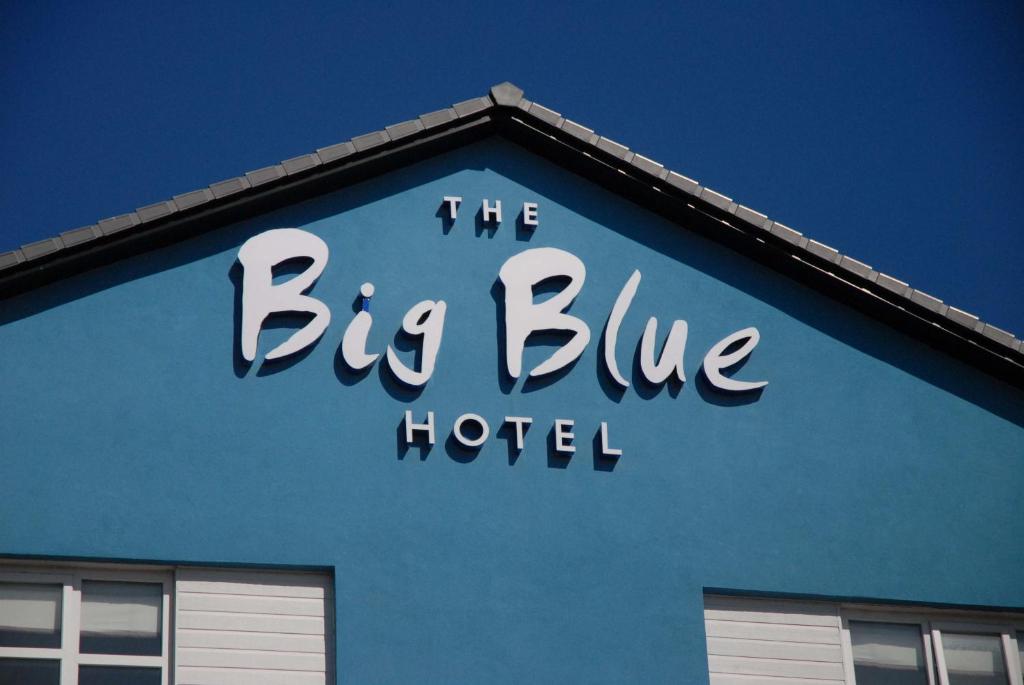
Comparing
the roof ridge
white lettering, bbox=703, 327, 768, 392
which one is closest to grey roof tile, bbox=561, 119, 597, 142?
the roof ridge

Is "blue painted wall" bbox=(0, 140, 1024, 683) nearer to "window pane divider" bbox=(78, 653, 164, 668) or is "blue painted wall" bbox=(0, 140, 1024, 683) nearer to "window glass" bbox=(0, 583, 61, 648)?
"window glass" bbox=(0, 583, 61, 648)

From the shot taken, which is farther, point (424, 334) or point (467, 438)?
point (424, 334)

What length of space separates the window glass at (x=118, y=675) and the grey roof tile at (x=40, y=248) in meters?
3.62

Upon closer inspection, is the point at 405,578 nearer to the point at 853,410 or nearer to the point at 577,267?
the point at 577,267

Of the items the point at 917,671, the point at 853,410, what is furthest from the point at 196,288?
the point at 917,671

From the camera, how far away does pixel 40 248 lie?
14.5 meters

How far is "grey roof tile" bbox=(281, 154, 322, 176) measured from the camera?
15.4m

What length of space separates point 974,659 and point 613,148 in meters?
5.97

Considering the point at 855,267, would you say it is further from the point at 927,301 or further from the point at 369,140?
the point at 369,140

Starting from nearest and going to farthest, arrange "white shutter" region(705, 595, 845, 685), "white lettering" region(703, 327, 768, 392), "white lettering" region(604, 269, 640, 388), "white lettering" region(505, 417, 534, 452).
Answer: "white shutter" region(705, 595, 845, 685) < "white lettering" region(505, 417, 534, 452) < "white lettering" region(604, 269, 640, 388) < "white lettering" region(703, 327, 768, 392)

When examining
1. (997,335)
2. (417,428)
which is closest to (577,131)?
(417,428)

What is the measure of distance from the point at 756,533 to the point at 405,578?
333 cm

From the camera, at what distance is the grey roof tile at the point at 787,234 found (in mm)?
16219

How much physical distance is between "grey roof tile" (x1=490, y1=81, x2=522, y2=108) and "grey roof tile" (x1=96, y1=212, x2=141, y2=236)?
3.73m
